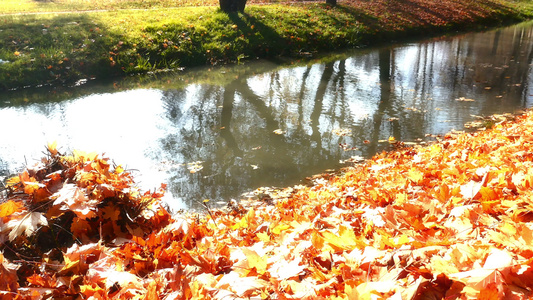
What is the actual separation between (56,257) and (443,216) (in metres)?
2.14

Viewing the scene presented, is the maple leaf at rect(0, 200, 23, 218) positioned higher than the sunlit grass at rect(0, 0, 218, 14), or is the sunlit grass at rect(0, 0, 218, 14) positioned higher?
the sunlit grass at rect(0, 0, 218, 14)

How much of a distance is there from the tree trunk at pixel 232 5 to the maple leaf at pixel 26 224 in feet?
41.6

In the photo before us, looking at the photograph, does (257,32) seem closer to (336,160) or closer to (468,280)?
(336,160)

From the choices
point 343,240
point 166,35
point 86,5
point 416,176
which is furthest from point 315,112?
point 86,5

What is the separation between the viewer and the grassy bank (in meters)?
9.84

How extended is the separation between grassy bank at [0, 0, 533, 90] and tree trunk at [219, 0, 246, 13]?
0.30m

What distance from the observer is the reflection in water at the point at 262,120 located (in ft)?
17.2

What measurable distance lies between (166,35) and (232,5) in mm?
3393

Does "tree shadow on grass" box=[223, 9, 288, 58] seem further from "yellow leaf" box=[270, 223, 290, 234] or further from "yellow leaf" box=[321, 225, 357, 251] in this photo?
"yellow leaf" box=[321, 225, 357, 251]

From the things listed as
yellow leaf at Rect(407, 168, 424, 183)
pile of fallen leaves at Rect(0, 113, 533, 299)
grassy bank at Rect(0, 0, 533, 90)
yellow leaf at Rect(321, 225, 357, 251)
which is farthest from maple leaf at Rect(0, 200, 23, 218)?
grassy bank at Rect(0, 0, 533, 90)

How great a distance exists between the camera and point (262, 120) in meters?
6.93

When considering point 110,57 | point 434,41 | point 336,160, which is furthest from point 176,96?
point 434,41

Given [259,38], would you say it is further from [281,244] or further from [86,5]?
[281,244]

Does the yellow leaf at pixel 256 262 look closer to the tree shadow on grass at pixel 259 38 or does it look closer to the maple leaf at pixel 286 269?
the maple leaf at pixel 286 269
